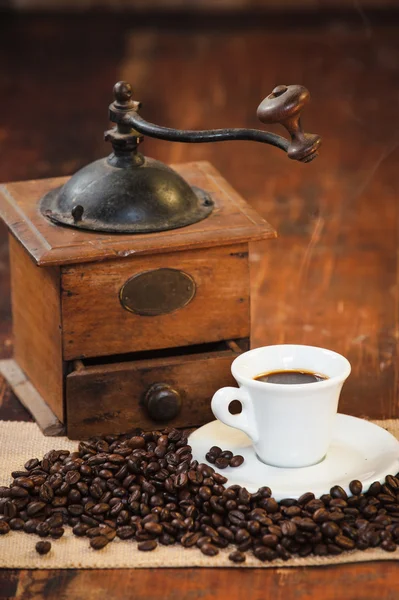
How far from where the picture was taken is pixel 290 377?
196 cm

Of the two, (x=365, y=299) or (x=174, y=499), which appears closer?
(x=174, y=499)

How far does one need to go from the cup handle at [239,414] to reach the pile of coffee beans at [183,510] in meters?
0.08

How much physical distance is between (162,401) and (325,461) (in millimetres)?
345

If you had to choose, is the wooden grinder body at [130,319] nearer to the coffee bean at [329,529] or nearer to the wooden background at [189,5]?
the coffee bean at [329,529]

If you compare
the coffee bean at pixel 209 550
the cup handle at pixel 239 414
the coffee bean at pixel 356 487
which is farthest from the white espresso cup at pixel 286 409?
the coffee bean at pixel 209 550

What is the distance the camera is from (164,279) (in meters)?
2.12

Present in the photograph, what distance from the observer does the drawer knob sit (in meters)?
2.14

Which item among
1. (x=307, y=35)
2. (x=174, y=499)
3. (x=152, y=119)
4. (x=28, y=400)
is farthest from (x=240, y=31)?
(x=174, y=499)

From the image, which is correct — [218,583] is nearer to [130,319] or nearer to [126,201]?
[130,319]

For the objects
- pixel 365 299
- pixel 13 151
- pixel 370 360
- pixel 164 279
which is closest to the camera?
pixel 164 279

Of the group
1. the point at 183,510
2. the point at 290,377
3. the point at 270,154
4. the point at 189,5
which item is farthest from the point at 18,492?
the point at 189,5

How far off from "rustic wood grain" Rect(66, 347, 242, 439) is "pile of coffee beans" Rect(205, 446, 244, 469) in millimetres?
246

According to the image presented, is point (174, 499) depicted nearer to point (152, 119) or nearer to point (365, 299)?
point (365, 299)

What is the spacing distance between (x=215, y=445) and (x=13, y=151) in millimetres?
1993
